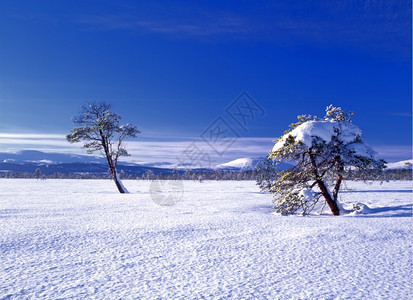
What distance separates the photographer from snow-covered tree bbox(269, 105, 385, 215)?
12.9 metres

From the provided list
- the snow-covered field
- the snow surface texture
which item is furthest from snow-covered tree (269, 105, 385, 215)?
the snow-covered field

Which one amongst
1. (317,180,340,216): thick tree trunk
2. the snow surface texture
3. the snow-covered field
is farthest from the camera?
(317,180,340,216): thick tree trunk

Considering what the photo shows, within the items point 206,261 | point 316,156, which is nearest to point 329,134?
point 316,156

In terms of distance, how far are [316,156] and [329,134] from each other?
134 cm

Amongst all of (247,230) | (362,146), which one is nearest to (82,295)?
(247,230)

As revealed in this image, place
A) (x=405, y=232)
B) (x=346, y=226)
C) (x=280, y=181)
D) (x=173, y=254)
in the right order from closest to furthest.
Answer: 1. (x=173, y=254)
2. (x=405, y=232)
3. (x=346, y=226)
4. (x=280, y=181)

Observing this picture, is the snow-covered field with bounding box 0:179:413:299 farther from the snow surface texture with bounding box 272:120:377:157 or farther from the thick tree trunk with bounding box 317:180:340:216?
the snow surface texture with bounding box 272:120:377:157

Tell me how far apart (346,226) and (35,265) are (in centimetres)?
865

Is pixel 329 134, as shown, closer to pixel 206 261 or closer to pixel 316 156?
pixel 316 156

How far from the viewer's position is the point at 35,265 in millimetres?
5250

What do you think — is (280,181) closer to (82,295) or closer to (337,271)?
(337,271)

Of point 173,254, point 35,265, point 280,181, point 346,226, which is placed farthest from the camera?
point 280,181

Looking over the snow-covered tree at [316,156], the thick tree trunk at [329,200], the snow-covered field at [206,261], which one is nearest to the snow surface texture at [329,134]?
the snow-covered tree at [316,156]

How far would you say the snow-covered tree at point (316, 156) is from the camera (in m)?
12.9
